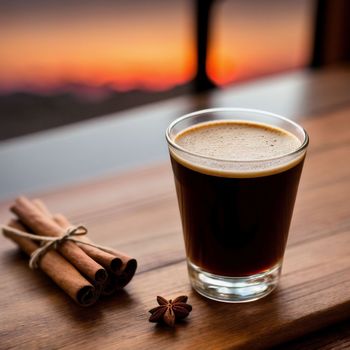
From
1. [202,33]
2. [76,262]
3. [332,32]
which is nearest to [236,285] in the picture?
[76,262]

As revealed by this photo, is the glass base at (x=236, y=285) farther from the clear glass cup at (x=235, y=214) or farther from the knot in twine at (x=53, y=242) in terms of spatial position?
the knot in twine at (x=53, y=242)

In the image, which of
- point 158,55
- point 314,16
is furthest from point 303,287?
point 158,55

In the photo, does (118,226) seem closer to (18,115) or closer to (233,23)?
(18,115)

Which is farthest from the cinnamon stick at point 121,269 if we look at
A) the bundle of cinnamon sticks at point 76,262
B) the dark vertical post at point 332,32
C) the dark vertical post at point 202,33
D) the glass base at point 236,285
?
the dark vertical post at point 332,32

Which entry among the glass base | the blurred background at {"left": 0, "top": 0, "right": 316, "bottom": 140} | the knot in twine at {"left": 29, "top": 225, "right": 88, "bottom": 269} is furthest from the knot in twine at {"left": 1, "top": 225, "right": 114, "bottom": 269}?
the blurred background at {"left": 0, "top": 0, "right": 316, "bottom": 140}

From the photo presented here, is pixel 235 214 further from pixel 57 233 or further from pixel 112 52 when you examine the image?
pixel 112 52

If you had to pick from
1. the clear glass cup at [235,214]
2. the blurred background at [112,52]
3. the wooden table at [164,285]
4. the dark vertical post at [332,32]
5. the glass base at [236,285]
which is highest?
the clear glass cup at [235,214]

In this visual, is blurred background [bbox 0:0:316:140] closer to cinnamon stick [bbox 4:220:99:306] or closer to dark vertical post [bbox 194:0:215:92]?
dark vertical post [bbox 194:0:215:92]
